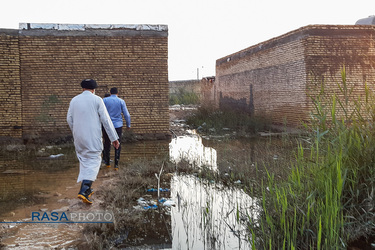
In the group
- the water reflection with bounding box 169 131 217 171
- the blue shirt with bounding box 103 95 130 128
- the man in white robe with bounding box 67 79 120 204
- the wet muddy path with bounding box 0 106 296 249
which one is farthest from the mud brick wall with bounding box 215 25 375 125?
the man in white robe with bounding box 67 79 120 204

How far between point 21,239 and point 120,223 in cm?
102

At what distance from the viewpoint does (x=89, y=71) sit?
37.0ft

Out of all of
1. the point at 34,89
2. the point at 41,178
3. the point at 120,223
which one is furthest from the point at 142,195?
the point at 34,89

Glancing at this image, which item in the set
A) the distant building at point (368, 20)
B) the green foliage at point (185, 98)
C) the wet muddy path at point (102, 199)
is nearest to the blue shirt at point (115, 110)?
the wet muddy path at point (102, 199)

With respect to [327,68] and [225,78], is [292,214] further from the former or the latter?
[225,78]

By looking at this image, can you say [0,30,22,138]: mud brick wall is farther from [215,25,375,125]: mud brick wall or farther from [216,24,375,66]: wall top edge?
[216,24,375,66]: wall top edge

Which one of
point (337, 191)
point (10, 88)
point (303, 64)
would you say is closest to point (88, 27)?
point (10, 88)

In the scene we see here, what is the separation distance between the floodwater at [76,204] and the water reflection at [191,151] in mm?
81

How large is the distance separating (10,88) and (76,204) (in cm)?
778

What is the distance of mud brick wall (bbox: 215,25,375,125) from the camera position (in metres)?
11.4

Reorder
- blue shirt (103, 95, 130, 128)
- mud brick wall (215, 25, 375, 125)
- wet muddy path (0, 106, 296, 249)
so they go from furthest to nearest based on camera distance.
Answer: mud brick wall (215, 25, 375, 125), blue shirt (103, 95, 130, 128), wet muddy path (0, 106, 296, 249)

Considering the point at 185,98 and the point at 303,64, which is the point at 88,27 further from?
the point at 185,98

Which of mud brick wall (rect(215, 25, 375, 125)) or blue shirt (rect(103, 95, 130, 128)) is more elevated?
mud brick wall (rect(215, 25, 375, 125))

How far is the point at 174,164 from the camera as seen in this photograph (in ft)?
22.3
